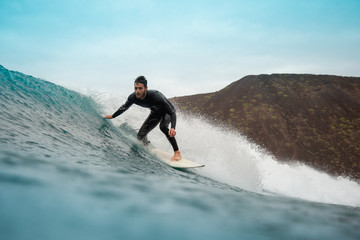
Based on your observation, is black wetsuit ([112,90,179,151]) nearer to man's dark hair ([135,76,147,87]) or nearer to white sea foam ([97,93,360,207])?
man's dark hair ([135,76,147,87])

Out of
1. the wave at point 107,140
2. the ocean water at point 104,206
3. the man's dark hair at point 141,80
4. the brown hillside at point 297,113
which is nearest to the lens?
the ocean water at point 104,206

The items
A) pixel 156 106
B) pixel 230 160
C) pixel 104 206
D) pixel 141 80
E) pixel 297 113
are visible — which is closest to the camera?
pixel 104 206

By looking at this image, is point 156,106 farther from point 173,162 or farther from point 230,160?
point 230,160

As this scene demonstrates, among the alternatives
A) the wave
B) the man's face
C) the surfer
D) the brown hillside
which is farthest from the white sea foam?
the brown hillside

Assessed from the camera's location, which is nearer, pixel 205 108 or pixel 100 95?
pixel 100 95

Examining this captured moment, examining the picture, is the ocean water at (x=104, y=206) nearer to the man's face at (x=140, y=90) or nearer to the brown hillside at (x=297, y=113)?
the man's face at (x=140, y=90)

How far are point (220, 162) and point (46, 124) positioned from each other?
155 inches

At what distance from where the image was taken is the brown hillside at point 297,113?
1769 centimetres

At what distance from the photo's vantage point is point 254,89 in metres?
28.4

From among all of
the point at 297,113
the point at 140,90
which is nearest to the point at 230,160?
the point at 140,90

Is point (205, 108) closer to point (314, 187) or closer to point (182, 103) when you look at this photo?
point (182, 103)

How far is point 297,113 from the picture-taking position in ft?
76.5

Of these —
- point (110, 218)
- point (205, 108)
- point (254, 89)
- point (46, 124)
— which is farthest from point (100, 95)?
point (254, 89)

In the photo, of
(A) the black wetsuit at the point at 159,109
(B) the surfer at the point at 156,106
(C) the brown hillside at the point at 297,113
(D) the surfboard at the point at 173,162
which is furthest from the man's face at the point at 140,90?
(C) the brown hillside at the point at 297,113
